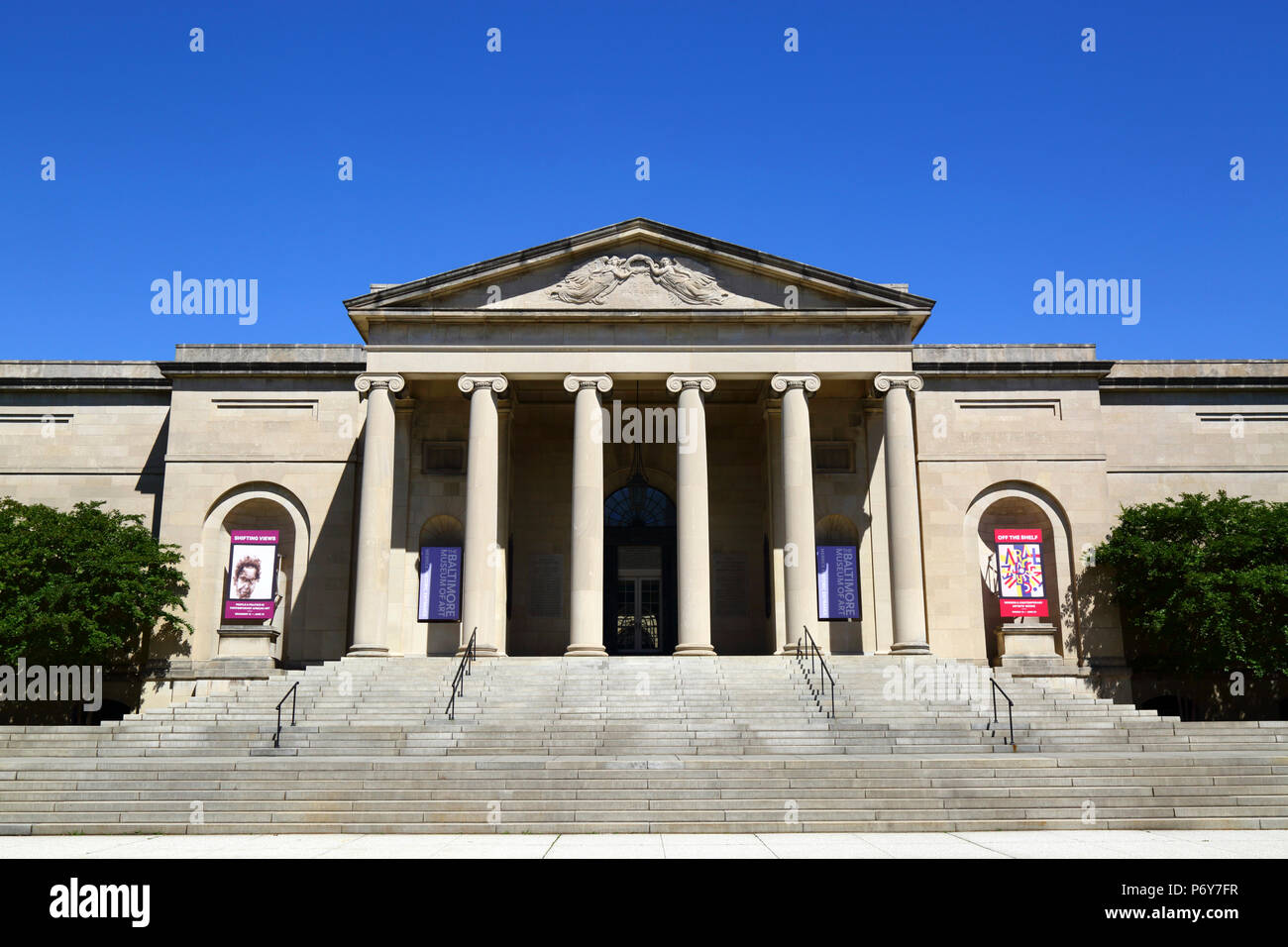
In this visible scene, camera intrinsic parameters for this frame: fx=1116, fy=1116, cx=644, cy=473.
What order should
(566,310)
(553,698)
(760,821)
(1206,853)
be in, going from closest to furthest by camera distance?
(1206,853), (760,821), (553,698), (566,310)

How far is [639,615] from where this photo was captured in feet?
128

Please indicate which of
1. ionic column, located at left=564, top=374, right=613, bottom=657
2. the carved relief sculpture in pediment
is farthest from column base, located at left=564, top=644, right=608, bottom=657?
the carved relief sculpture in pediment

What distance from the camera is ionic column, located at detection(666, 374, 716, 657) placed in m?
32.8

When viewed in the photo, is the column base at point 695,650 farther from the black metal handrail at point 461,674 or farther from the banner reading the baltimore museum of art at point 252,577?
the banner reading the baltimore museum of art at point 252,577

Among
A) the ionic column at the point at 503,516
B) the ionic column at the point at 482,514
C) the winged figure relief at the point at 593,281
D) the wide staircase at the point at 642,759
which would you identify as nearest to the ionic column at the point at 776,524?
the wide staircase at the point at 642,759

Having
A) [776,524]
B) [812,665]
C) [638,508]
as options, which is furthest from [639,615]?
[812,665]

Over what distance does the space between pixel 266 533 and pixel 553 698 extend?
1504 centimetres

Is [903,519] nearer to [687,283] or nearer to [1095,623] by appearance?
[1095,623]

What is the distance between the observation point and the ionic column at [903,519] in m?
33.1

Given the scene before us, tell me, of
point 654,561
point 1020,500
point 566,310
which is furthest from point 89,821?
point 1020,500

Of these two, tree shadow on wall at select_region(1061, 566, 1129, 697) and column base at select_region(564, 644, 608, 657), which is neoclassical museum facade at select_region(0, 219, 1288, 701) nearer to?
tree shadow on wall at select_region(1061, 566, 1129, 697)
